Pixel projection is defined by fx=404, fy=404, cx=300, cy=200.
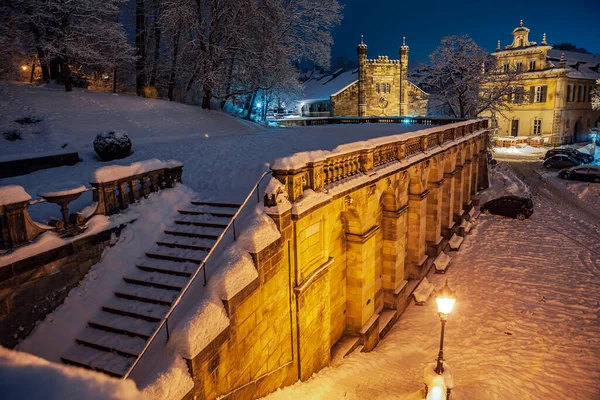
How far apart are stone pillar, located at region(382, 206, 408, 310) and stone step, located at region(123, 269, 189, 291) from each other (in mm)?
8415

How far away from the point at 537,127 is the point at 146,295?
57228 mm

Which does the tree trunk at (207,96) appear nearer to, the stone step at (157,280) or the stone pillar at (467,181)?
the stone pillar at (467,181)

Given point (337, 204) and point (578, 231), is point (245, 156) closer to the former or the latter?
point (337, 204)

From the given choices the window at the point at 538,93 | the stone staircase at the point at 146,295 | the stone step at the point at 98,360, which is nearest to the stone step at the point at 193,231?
the stone staircase at the point at 146,295

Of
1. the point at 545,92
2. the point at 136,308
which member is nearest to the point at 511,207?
the point at 136,308

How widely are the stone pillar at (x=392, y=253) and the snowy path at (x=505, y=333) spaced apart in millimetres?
1056

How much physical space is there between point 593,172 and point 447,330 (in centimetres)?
2796

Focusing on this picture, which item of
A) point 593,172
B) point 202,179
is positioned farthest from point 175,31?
point 593,172

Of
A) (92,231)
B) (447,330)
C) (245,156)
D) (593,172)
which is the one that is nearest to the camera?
(92,231)

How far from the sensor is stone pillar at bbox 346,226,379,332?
11.8 metres

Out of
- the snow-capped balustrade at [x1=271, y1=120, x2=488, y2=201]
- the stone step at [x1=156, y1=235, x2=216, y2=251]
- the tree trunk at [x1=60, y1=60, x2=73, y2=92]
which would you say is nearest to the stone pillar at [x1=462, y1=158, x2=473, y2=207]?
the snow-capped balustrade at [x1=271, y1=120, x2=488, y2=201]

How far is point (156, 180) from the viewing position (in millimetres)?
9633

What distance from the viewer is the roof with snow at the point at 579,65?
171 ft

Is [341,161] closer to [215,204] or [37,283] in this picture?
[215,204]
